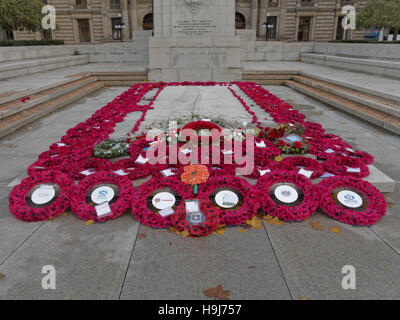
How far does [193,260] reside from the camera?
246 centimetres

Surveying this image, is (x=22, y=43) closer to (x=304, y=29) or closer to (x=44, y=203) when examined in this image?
(x=44, y=203)

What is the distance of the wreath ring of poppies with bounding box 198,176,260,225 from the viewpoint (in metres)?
2.94

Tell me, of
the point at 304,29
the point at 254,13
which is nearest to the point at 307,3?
the point at 304,29

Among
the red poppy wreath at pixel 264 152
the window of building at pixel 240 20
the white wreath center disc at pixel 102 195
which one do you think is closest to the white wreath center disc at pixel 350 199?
the red poppy wreath at pixel 264 152

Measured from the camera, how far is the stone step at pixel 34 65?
1095 centimetres

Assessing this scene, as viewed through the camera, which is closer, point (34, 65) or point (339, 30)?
point (34, 65)

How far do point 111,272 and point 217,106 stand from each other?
202 inches

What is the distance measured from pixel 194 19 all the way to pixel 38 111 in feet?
22.9

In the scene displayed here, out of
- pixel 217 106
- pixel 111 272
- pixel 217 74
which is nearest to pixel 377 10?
pixel 217 74

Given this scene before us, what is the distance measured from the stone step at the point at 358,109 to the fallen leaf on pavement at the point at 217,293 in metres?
5.18

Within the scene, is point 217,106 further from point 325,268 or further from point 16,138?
point 325,268

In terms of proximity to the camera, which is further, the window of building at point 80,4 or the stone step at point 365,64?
the window of building at point 80,4

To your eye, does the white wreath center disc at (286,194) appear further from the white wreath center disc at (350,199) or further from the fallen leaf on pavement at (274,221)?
the white wreath center disc at (350,199)

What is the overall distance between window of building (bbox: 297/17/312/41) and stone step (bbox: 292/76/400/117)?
32701 mm
